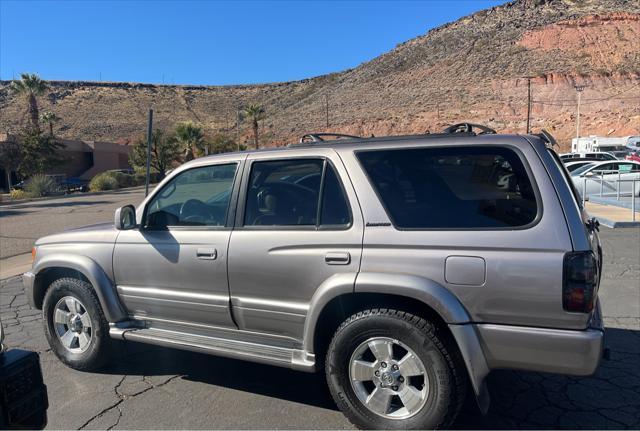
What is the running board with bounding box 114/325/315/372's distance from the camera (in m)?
3.47

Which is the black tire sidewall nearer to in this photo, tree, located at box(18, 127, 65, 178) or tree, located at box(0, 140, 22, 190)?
tree, located at box(18, 127, 65, 178)

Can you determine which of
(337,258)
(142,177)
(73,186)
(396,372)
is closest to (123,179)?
(142,177)

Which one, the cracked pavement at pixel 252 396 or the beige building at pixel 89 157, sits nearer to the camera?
the cracked pavement at pixel 252 396

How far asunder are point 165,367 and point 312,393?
1434 mm

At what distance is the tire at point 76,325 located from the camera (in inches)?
170

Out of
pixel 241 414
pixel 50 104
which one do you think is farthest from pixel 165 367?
pixel 50 104

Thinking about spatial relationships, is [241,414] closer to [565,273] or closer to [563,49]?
[565,273]

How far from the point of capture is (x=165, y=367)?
4.55m

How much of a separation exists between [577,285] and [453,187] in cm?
93

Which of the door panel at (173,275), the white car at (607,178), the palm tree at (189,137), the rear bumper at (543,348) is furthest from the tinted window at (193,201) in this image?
the palm tree at (189,137)

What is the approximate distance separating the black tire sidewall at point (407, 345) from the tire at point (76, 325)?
2.14 meters

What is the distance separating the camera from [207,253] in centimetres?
376

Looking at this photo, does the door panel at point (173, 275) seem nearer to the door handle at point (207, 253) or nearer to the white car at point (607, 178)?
the door handle at point (207, 253)

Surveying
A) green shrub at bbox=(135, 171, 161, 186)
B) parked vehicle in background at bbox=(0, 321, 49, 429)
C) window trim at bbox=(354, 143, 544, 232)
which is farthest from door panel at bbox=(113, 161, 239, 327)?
green shrub at bbox=(135, 171, 161, 186)
